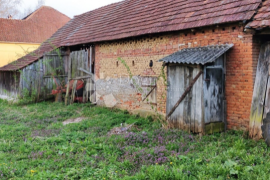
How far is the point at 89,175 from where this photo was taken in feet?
16.1

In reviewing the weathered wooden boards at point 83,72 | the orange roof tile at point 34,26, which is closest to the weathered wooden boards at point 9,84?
the weathered wooden boards at point 83,72

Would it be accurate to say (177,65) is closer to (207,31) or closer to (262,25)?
(207,31)

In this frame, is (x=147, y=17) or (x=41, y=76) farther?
(x=41, y=76)

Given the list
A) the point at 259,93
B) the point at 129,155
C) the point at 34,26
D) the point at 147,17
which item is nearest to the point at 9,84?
the point at 147,17

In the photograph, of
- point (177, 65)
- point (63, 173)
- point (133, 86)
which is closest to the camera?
point (63, 173)

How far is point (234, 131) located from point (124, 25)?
6774mm

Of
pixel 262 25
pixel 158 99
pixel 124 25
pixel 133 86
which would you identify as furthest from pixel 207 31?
pixel 124 25

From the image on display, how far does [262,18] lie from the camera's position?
20.2ft

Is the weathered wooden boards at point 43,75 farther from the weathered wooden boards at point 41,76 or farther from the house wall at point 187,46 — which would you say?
the house wall at point 187,46

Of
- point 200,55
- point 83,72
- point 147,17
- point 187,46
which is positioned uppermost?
point 147,17

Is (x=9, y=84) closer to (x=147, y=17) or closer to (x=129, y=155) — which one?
(x=147, y=17)

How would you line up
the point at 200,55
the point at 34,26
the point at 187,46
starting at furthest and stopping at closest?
1. the point at 34,26
2. the point at 187,46
3. the point at 200,55

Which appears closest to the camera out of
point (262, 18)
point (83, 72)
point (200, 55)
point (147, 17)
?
point (262, 18)

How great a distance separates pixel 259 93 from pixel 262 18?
1833 mm
